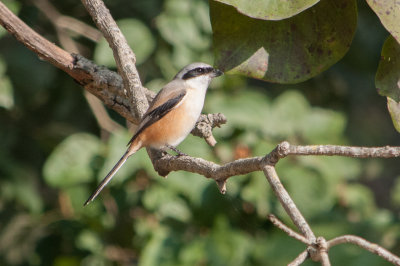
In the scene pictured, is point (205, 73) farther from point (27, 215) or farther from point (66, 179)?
point (27, 215)

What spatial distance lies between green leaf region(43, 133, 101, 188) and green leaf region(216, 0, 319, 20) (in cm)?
228

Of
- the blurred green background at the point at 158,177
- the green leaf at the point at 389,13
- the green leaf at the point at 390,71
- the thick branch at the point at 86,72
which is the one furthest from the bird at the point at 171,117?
the green leaf at the point at 389,13

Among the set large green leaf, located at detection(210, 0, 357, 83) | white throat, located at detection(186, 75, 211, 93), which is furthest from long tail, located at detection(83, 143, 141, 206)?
large green leaf, located at detection(210, 0, 357, 83)

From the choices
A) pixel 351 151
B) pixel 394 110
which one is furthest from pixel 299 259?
pixel 394 110

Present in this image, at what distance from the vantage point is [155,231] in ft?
13.2

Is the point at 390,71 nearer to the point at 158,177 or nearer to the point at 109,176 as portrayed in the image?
the point at 109,176

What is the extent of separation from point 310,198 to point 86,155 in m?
1.50

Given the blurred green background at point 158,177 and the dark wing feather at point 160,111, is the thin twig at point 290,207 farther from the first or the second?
the blurred green background at point 158,177

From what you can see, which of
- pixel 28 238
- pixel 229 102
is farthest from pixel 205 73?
pixel 28 238

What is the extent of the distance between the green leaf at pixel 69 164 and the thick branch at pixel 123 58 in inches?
60.1

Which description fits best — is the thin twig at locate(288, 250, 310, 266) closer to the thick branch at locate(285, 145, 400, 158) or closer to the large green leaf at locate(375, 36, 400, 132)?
the thick branch at locate(285, 145, 400, 158)

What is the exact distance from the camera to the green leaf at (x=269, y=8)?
1.82 meters

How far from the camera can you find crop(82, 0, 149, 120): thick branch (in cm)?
240

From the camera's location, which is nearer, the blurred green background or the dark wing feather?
the dark wing feather
